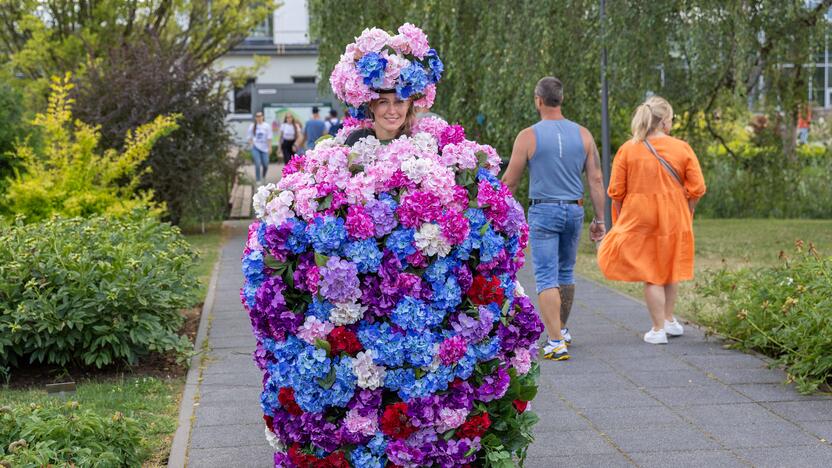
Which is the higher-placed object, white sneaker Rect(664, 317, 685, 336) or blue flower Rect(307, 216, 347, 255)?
blue flower Rect(307, 216, 347, 255)

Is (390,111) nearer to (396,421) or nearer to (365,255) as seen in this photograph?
(365,255)

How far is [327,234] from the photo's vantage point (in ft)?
14.4

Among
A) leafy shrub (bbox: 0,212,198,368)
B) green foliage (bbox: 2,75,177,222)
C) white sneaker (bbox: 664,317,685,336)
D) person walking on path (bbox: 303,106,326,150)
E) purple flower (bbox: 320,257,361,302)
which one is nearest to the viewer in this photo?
purple flower (bbox: 320,257,361,302)

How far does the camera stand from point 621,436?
5.99m

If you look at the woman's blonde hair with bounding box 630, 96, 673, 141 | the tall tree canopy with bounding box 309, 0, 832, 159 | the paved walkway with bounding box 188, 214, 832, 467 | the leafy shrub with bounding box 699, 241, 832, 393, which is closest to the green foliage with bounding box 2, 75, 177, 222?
the paved walkway with bounding box 188, 214, 832, 467

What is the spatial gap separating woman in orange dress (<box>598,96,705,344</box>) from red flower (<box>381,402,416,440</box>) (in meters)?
4.46

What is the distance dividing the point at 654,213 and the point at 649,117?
2.31 feet

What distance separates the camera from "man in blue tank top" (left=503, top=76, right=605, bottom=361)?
797cm

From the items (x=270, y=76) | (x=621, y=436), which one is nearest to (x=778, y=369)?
(x=621, y=436)

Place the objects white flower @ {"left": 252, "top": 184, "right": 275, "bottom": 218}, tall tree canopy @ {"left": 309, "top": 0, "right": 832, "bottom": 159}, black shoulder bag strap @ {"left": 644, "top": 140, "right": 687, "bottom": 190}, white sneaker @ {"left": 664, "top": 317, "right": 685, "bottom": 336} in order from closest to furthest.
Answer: white flower @ {"left": 252, "top": 184, "right": 275, "bottom": 218} < black shoulder bag strap @ {"left": 644, "top": 140, "right": 687, "bottom": 190} < white sneaker @ {"left": 664, "top": 317, "right": 685, "bottom": 336} < tall tree canopy @ {"left": 309, "top": 0, "right": 832, "bottom": 159}

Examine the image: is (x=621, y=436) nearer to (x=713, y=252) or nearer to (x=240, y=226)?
(x=713, y=252)

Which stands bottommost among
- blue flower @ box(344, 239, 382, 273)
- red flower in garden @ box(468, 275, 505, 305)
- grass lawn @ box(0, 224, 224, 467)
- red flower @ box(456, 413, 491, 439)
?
grass lawn @ box(0, 224, 224, 467)

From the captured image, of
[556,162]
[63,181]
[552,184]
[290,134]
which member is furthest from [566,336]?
[290,134]

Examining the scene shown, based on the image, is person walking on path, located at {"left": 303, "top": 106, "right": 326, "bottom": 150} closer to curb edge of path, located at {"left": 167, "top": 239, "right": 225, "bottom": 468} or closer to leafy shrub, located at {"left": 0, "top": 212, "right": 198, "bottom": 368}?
curb edge of path, located at {"left": 167, "top": 239, "right": 225, "bottom": 468}
